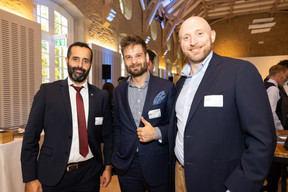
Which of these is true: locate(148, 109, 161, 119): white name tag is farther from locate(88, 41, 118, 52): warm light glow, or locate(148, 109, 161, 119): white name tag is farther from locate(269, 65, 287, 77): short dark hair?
locate(88, 41, 118, 52): warm light glow

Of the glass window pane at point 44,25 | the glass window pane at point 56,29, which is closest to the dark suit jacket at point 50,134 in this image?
the glass window pane at point 44,25

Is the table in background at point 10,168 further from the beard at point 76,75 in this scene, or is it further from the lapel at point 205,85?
the lapel at point 205,85

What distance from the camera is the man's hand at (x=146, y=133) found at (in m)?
1.46

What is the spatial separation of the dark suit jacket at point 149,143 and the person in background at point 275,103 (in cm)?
207

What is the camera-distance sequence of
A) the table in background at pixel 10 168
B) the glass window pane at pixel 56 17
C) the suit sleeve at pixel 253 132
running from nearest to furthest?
the suit sleeve at pixel 253 132, the table in background at pixel 10 168, the glass window pane at pixel 56 17

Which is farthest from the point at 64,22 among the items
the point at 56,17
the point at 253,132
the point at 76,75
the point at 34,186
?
the point at 253,132

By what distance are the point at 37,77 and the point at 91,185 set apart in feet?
10.1

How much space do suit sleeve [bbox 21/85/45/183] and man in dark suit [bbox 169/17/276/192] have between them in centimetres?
107

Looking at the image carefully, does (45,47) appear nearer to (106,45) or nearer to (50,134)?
(106,45)

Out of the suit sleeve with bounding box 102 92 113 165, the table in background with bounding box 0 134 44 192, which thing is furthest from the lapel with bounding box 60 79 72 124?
the table in background with bounding box 0 134 44 192

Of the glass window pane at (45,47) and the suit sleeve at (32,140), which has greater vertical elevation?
the glass window pane at (45,47)

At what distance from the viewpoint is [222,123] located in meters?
1.08

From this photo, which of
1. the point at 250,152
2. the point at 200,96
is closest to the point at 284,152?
the point at 250,152

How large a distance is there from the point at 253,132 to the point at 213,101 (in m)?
0.25
